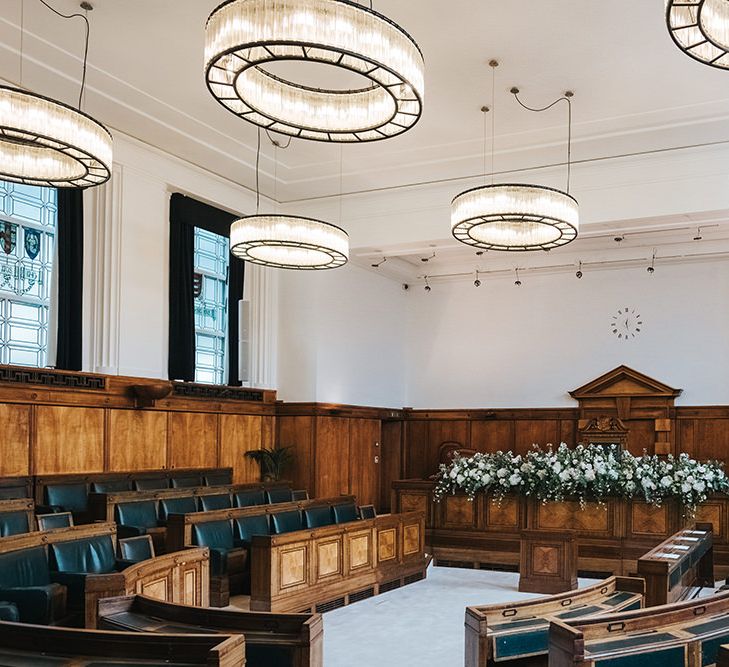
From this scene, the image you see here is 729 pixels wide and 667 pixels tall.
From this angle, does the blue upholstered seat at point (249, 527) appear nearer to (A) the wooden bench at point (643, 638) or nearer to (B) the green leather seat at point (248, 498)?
(B) the green leather seat at point (248, 498)

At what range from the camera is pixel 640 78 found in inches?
369

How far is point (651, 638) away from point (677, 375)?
12293mm

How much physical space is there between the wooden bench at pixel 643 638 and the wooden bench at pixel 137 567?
250 cm

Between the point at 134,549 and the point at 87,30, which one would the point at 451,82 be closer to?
the point at 87,30

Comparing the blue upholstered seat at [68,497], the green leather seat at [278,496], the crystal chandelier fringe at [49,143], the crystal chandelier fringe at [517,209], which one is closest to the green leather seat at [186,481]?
the green leather seat at [278,496]

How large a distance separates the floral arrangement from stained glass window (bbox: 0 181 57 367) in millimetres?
5565

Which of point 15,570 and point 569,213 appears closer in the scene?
point 15,570

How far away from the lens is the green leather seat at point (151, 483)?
33.7 ft

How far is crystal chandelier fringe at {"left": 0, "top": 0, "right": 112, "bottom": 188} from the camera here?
638 cm

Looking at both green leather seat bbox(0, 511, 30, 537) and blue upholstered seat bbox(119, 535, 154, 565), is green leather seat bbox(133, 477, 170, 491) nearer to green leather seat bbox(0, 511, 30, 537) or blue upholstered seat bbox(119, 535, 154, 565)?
green leather seat bbox(0, 511, 30, 537)

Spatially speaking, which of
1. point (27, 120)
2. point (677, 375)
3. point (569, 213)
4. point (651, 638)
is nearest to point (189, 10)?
point (27, 120)

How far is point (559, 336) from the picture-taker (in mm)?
16703

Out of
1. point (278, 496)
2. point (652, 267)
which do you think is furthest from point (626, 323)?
point (278, 496)

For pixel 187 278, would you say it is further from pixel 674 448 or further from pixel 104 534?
pixel 674 448
